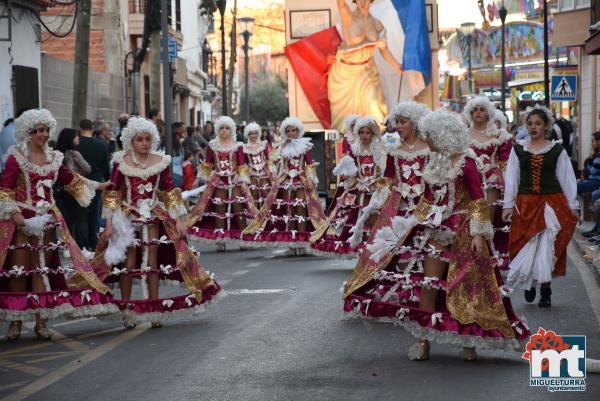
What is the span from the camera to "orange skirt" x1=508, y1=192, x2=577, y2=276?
40.4 ft

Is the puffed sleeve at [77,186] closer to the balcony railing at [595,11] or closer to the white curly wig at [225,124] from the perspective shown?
the white curly wig at [225,124]

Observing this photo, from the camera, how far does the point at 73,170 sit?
58.3 feet

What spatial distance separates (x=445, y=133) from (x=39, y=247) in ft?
13.1

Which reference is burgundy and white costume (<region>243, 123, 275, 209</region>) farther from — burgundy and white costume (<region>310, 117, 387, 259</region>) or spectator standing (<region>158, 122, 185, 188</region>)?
spectator standing (<region>158, 122, 185, 188</region>)

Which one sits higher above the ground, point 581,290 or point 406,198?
point 406,198

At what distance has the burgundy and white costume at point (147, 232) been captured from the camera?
38.0ft

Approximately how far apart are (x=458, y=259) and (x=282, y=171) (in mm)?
10411

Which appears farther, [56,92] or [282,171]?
[56,92]

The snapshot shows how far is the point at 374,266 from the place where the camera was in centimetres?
984

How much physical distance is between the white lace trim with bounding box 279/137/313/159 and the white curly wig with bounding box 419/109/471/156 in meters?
9.95

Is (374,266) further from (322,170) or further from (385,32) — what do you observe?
(322,170)

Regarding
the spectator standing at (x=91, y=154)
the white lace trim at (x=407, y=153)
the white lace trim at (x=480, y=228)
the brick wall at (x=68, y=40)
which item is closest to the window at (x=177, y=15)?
the brick wall at (x=68, y=40)

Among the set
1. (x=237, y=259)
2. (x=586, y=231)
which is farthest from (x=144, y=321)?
(x=586, y=231)

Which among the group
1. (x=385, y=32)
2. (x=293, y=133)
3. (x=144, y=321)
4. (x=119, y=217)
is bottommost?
(x=144, y=321)
